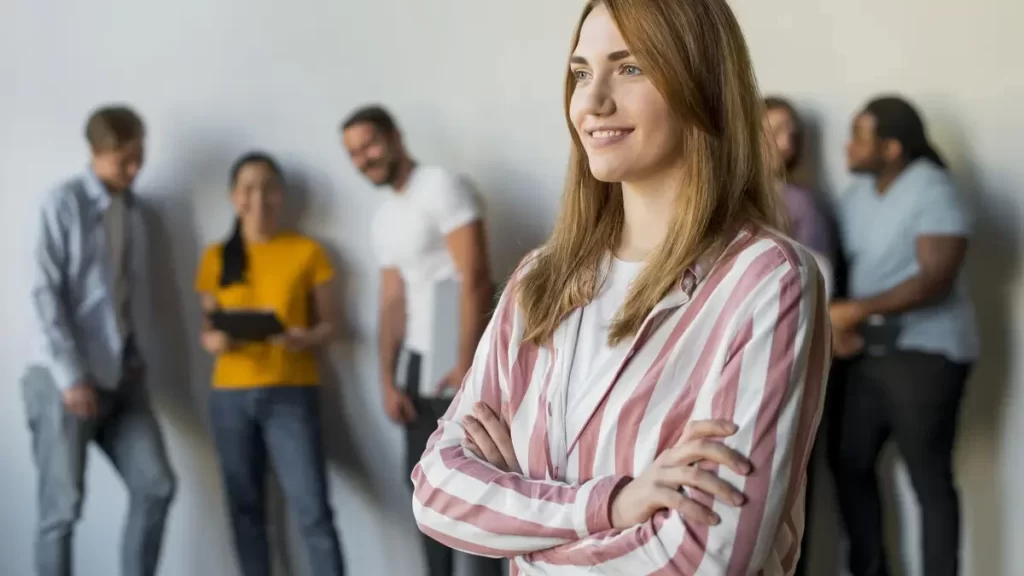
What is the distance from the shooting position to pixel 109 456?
11.1 feet

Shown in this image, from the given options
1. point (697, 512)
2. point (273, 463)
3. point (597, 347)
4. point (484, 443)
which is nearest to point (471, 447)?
point (484, 443)

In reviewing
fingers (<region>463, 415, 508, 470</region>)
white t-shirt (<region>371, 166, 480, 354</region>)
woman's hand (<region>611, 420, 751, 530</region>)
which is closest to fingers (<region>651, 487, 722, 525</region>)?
woman's hand (<region>611, 420, 751, 530</region>)

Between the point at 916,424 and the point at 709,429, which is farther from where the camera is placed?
the point at 916,424

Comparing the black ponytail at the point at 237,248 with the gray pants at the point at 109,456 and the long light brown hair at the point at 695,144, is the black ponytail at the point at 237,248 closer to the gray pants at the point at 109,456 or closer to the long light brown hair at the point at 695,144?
the gray pants at the point at 109,456

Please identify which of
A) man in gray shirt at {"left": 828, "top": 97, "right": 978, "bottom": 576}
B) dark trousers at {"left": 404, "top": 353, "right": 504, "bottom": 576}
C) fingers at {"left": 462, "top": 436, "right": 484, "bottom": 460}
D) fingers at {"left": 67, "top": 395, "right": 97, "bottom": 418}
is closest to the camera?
fingers at {"left": 462, "top": 436, "right": 484, "bottom": 460}

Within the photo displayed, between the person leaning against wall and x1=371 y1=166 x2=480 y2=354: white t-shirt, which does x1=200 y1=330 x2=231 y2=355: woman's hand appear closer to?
the person leaning against wall

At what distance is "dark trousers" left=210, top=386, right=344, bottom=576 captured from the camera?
3.30 metres

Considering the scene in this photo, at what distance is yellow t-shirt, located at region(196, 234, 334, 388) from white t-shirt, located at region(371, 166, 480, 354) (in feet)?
1.27

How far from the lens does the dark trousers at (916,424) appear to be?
2.79 meters

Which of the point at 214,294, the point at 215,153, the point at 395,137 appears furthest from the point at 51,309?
the point at 395,137

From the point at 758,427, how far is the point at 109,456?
9.63 ft

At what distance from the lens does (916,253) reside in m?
2.78

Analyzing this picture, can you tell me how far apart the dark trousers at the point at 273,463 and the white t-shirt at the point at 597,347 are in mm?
2383

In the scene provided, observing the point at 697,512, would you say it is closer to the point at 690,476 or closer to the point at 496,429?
the point at 690,476
